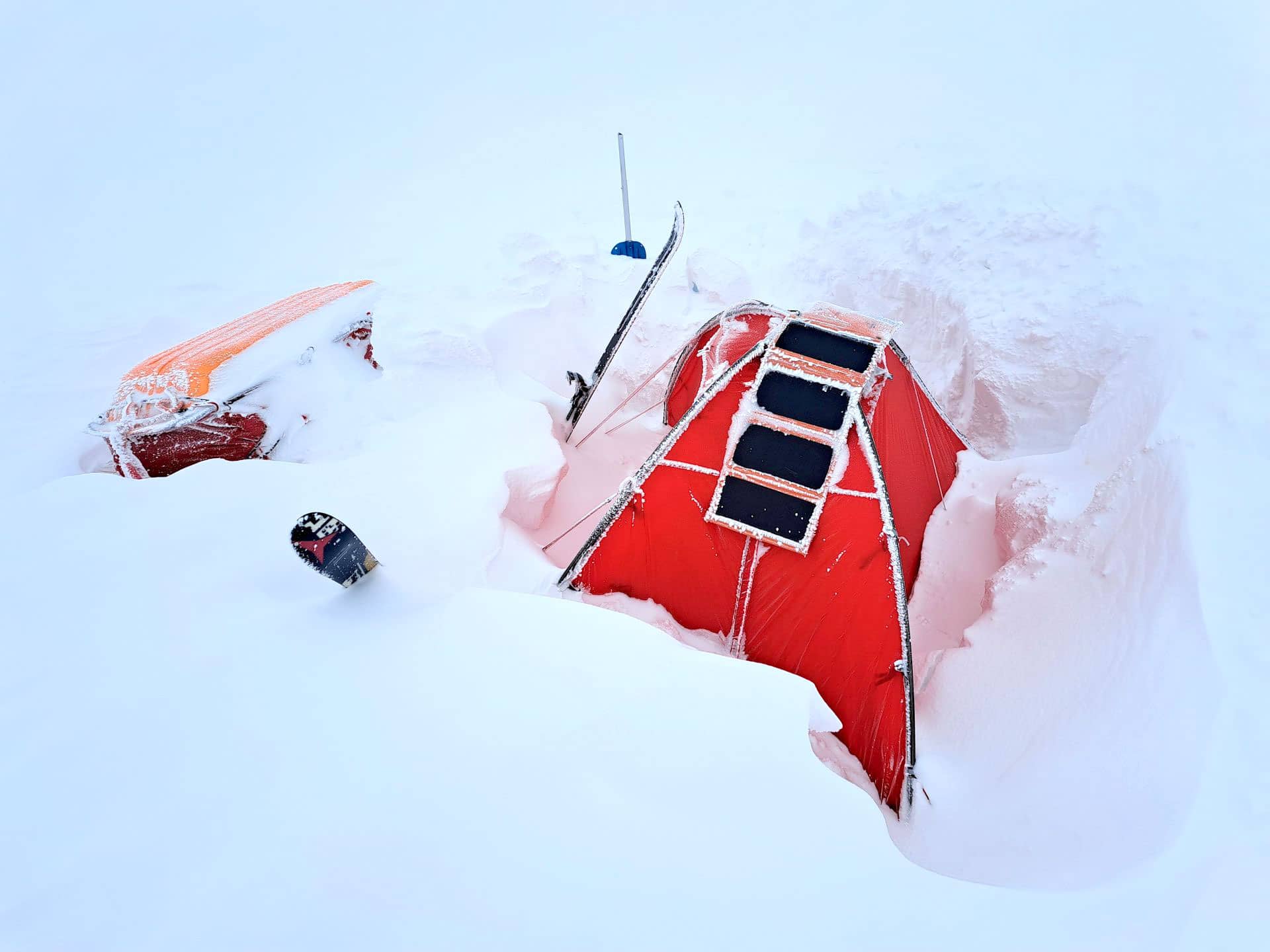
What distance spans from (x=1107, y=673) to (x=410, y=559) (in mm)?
3361

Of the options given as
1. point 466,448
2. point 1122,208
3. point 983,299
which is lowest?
point 466,448

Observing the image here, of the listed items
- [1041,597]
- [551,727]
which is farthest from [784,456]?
[551,727]

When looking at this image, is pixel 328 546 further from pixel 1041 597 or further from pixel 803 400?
pixel 1041 597

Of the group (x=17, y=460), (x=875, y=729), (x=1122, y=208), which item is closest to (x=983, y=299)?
(x=1122, y=208)

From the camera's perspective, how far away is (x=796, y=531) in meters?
3.34

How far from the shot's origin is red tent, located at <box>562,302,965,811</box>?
3266mm

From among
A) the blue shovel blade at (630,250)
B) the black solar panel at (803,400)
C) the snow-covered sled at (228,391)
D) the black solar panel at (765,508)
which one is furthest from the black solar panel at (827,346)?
the blue shovel blade at (630,250)

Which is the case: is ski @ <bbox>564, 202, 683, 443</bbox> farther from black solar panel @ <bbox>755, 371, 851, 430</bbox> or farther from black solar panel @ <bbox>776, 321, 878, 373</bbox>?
black solar panel @ <bbox>755, 371, 851, 430</bbox>

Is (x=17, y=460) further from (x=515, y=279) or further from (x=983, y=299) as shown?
(x=983, y=299)

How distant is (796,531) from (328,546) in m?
2.29

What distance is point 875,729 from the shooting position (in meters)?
3.19

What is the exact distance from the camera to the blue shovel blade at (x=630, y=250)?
7.20 m

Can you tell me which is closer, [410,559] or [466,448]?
[410,559]

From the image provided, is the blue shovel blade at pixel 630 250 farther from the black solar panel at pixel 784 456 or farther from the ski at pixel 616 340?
the black solar panel at pixel 784 456
